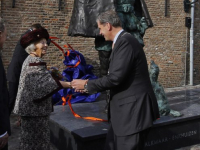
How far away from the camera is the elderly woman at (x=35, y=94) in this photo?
2.61 metres

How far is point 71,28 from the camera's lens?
4.25 m

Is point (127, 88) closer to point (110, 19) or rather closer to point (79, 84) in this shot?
point (79, 84)

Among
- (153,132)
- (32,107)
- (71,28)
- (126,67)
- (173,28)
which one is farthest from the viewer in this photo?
(173,28)

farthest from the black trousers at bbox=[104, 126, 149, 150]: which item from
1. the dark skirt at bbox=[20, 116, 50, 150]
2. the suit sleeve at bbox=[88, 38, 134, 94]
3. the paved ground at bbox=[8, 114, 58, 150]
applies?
the paved ground at bbox=[8, 114, 58, 150]

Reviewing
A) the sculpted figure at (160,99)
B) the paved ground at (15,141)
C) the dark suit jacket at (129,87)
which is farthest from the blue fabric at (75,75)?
the dark suit jacket at (129,87)

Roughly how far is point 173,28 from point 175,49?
0.73 m

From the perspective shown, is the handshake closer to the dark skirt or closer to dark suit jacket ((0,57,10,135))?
the dark skirt

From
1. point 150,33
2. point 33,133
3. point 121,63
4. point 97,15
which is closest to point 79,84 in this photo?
point 121,63

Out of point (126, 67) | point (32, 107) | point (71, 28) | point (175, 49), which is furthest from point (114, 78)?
point (175, 49)

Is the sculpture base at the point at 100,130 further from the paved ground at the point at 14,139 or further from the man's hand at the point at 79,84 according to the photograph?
the man's hand at the point at 79,84

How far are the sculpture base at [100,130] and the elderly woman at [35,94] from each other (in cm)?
66

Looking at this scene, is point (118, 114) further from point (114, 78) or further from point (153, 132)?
point (153, 132)

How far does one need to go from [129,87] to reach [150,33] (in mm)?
7593

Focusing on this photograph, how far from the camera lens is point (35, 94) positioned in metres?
2.60
